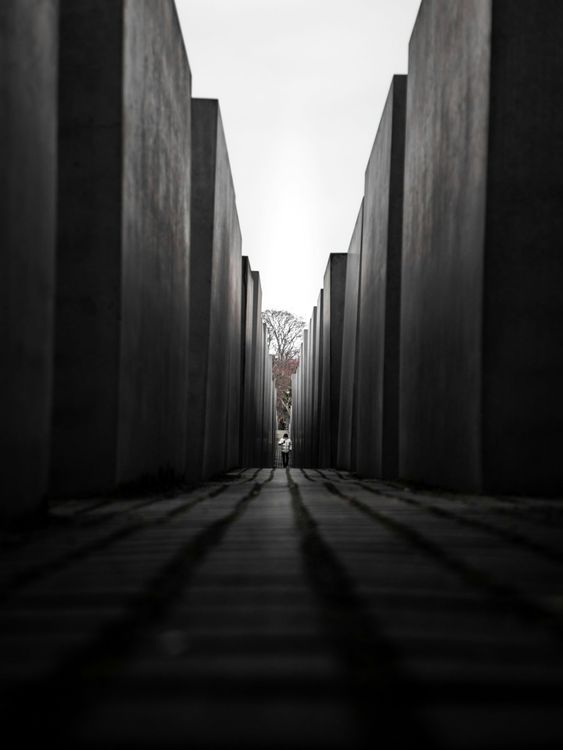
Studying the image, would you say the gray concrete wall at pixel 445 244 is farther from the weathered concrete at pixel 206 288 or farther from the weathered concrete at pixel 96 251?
the weathered concrete at pixel 206 288

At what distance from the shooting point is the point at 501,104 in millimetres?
6309

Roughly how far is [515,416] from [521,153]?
71.5 inches

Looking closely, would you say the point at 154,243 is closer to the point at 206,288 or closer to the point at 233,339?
the point at 206,288

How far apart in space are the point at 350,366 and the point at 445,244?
976 centimetres

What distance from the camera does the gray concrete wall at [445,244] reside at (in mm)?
6504

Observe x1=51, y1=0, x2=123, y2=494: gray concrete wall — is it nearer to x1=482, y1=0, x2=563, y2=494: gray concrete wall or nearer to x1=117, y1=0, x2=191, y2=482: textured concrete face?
x1=117, y1=0, x2=191, y2=482: textured concrete face

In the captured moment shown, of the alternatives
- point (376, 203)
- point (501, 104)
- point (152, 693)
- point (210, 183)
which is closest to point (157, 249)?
point (501, 104)

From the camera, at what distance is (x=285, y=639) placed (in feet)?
5.92

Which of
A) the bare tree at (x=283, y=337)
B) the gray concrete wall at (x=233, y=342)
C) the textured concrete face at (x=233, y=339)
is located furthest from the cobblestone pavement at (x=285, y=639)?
the bare tree at (x=283, y=337)

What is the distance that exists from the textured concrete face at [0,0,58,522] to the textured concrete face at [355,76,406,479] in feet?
22.4

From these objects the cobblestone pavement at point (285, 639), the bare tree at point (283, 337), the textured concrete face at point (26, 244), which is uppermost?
the bare tree at point (283, 337)

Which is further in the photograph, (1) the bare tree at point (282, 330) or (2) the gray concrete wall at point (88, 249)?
(1) the bare tree at point (282, 330)

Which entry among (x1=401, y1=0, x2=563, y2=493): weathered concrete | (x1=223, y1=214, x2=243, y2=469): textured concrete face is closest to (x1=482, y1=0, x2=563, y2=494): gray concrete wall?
(x1=401, y1=0, x2=563, y2=493): weathered concrete

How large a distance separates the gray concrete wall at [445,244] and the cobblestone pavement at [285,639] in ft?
10.4
